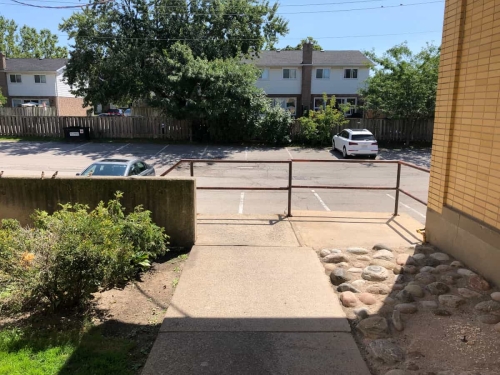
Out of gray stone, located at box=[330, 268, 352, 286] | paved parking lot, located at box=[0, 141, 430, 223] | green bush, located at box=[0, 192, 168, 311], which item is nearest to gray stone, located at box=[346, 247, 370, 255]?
gray stone, located at box=[330, 268, 352, 286]

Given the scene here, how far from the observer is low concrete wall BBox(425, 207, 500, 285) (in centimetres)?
504

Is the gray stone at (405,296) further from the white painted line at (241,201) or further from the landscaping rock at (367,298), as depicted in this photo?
the white painted line at (241,201)

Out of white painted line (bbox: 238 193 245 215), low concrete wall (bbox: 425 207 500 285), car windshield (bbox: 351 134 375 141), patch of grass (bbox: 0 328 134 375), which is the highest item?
car windshield (bbox: 351 134 375 141)

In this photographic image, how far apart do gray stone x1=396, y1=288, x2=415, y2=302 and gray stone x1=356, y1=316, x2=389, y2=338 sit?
24.7 inches

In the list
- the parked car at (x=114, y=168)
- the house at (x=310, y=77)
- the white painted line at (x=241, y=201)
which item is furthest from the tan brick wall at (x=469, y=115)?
the house at (x=310, y=77)

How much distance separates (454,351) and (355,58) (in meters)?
39.9

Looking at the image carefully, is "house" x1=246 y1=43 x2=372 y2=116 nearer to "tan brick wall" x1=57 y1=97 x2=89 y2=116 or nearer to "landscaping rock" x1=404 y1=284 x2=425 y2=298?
"tan brick wall" x1=57 y1=97 x2=89 y2=116

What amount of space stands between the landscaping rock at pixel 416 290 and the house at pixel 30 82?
154 feet

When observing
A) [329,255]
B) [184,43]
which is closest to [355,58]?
[184,43]

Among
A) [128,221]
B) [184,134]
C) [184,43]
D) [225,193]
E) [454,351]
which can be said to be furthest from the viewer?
[184,134]

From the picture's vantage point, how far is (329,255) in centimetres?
604

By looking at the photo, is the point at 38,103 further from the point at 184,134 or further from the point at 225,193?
the point at 225,193

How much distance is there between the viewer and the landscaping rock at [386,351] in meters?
3.57

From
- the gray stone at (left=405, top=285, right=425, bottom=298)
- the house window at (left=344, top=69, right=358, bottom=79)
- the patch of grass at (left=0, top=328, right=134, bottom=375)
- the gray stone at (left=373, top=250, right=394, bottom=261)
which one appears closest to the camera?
the patch of grass at (left=0, top=328, right=134, bottom=375)
